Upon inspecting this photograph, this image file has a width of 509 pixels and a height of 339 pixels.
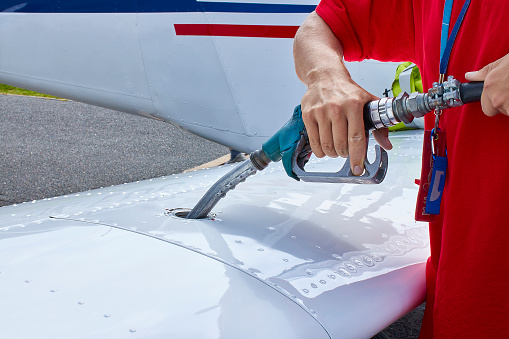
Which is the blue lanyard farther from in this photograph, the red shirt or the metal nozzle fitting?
the metal nozzle fitting

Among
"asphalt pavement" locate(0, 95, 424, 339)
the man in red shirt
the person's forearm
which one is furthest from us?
"asphalt pavement" locate(0, 95, 424, 339)

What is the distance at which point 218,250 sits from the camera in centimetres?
103

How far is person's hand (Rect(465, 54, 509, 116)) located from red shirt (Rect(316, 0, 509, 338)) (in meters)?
0.09

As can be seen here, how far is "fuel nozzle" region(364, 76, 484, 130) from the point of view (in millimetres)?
771

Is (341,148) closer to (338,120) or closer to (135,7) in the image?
(338,120)

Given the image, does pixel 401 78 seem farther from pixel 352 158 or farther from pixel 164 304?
pixel 164 304

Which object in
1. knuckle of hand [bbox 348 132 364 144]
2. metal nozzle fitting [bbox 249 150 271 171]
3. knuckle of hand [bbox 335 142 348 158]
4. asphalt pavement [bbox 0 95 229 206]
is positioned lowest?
asphalt pavement [bbox 0 95 229 206]

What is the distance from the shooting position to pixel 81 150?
5.07m

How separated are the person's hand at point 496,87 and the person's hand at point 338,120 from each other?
7.7 inches

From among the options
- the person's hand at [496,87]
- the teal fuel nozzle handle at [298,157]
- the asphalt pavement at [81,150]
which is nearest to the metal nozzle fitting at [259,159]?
the teal fuel nozzle handle at [298,157]

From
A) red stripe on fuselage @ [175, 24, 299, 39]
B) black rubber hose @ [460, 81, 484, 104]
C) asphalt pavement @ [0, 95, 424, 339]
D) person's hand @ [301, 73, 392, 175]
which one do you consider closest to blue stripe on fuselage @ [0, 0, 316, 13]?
red stripe on fuselage @ [175, 24, 299, 39]

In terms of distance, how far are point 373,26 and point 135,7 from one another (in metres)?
1.34

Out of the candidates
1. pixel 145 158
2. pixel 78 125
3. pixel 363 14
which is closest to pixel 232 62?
pixel 363 14

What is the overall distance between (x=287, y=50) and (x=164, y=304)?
1590 mm
